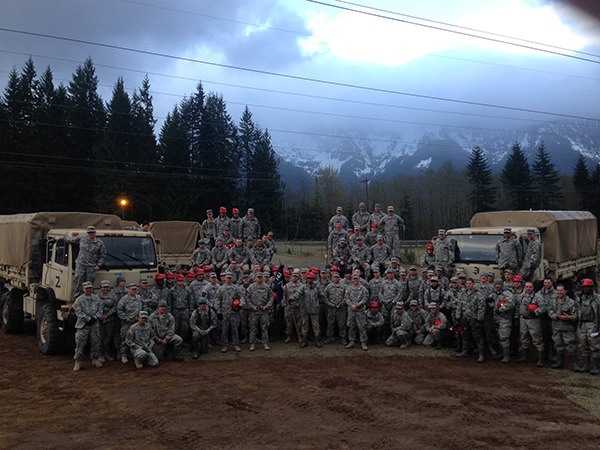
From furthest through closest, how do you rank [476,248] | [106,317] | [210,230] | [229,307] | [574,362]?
[210,230] < [476,248] < [229,307] < [106,317] < [574,362]

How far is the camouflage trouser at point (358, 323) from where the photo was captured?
35.4 ft

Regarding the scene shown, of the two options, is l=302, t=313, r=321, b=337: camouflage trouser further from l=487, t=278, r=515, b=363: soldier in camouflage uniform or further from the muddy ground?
l=487, t=278, r=515, b=363: soldier in camouflage uniform

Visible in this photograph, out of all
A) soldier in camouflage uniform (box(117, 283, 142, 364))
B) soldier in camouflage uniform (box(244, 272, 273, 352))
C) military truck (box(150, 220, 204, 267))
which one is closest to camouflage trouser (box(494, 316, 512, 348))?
soldier in camouflage uniform (box(244, 272, 273, 352))

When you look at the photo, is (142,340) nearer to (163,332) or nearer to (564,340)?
(163,332)

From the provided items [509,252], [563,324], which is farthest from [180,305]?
[563,324]

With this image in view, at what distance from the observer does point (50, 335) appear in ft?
32.1

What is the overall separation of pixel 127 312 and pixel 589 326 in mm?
8820

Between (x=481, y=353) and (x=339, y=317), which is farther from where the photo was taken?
(x=339, y=317)

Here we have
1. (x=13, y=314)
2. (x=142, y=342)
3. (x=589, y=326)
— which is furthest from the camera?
(x=13, y=314)

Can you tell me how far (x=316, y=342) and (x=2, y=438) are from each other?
6.58 m

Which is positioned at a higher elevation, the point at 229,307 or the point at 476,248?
the point at 476,248

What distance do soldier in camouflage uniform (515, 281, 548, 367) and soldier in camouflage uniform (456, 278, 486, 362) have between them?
0.73m

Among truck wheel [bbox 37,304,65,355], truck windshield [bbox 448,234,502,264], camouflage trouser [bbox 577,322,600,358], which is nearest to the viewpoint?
camouflage trouser [bbox 577,322,600,358]

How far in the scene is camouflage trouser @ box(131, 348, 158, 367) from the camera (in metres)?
8.98
